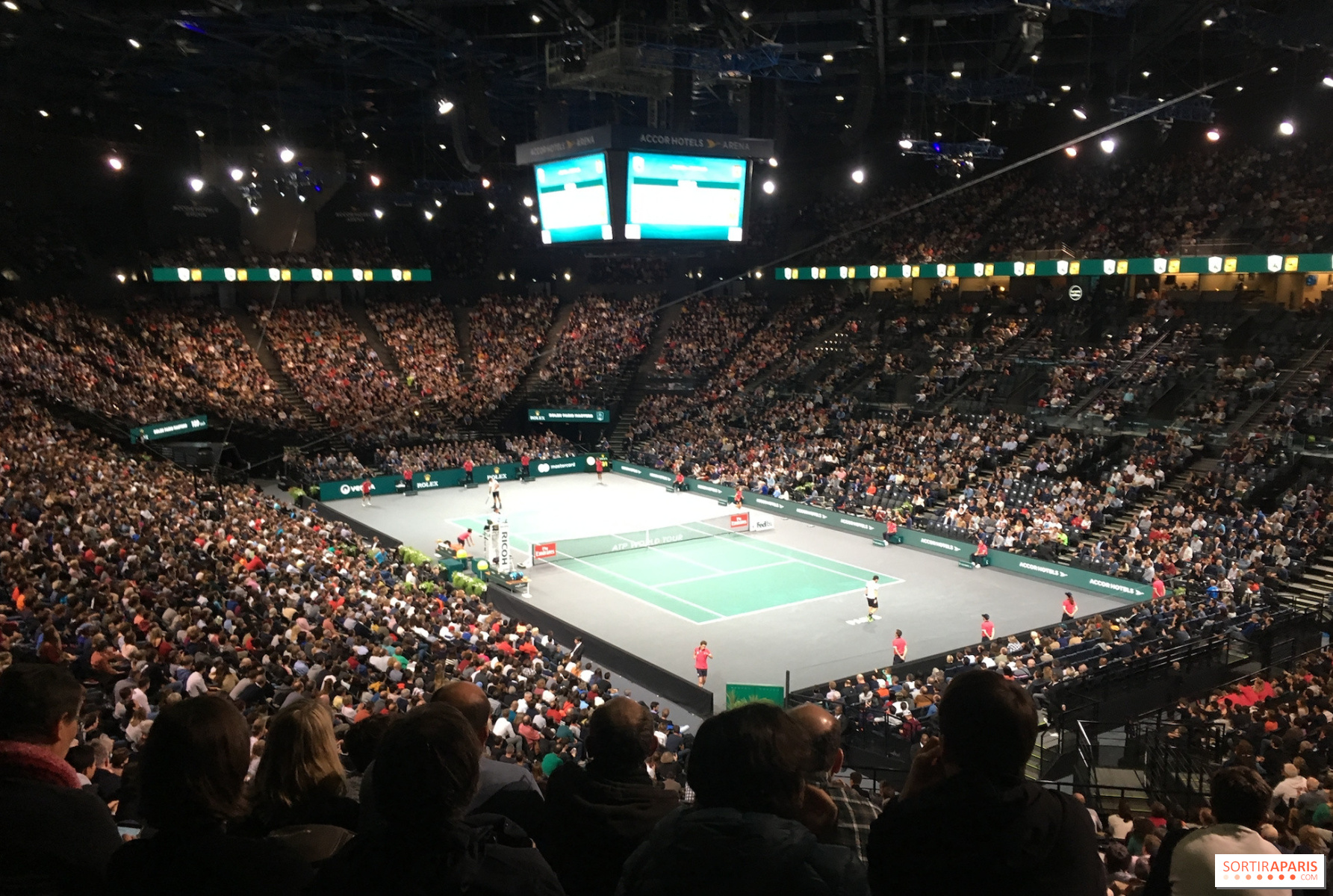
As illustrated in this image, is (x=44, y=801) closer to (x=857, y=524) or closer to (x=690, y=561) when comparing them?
(x=690, y=561)

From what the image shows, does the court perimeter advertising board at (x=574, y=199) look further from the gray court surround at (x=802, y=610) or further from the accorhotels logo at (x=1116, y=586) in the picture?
the accorhotels logo at (x=1116, y=586)

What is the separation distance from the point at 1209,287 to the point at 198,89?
43751 millimetres

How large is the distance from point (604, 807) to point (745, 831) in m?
1.08

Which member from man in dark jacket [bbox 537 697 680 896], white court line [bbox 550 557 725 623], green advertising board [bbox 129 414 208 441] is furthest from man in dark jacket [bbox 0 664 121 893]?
green advertising board [bbox 129 414 208 441]

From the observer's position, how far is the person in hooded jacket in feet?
8.72

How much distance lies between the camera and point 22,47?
118 ft

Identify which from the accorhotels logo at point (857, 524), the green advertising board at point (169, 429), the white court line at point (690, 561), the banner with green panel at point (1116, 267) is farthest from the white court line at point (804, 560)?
the green advertising board at point (169, 429)

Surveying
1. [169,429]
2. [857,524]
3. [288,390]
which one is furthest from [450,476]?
[857,524]

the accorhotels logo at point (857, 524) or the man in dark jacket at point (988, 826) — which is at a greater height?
the man in dark jacket at point (988, 826)

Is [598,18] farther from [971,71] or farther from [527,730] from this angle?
[527,730]

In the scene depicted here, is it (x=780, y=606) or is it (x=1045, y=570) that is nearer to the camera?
(x=780, y=606)

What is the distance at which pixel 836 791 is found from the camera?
391cm

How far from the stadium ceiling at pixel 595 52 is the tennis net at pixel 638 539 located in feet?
45.5

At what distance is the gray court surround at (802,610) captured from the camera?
22.4m
